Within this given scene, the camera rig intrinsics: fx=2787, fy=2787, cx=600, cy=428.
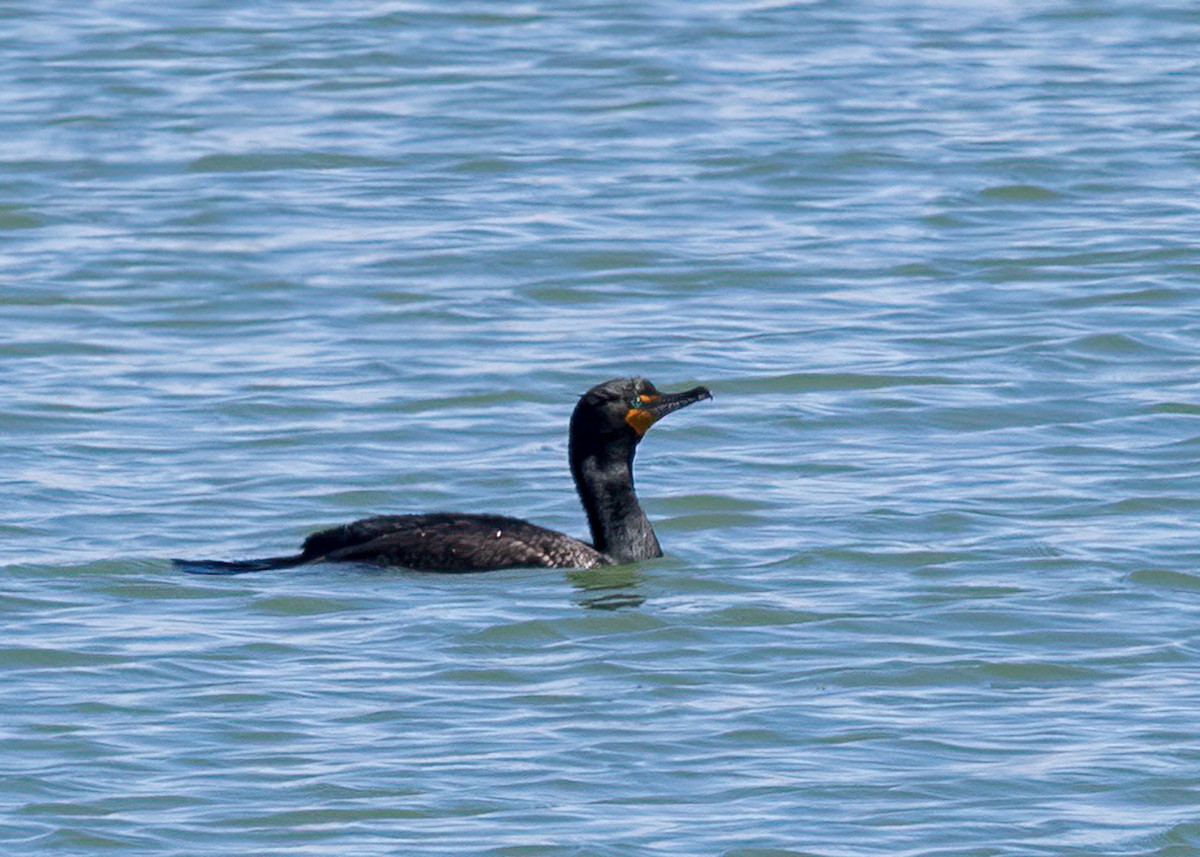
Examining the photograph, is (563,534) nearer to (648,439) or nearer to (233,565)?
(233,565)

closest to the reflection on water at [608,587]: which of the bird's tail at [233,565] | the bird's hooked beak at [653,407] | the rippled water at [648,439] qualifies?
the rippled water at [648,439]

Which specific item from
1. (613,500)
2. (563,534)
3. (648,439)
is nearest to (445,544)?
(563,534)

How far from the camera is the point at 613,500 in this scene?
12094 mm

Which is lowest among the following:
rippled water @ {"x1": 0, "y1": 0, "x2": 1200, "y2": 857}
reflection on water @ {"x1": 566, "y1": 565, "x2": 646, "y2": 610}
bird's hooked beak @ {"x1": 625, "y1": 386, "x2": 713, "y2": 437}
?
reflection on water @ {"x1": 566, "y1": 565, "x2": 646, "y2": 610}

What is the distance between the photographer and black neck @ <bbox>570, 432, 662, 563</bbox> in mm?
12078

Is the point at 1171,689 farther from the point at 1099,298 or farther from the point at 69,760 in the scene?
the point at 1099,298

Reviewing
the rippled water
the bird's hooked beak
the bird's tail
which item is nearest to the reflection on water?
the rippled water

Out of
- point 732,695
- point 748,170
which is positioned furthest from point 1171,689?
point 748,170

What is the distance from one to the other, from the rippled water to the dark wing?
5.1 inches

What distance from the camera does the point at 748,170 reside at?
67.6ft

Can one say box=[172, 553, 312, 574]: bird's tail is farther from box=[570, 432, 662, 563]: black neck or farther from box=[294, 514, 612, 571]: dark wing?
box=[570, 432, 662, 563]: black neck

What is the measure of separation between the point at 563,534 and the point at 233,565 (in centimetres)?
149

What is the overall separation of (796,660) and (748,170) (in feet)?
35.0

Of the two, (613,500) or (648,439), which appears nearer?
(613,500)
